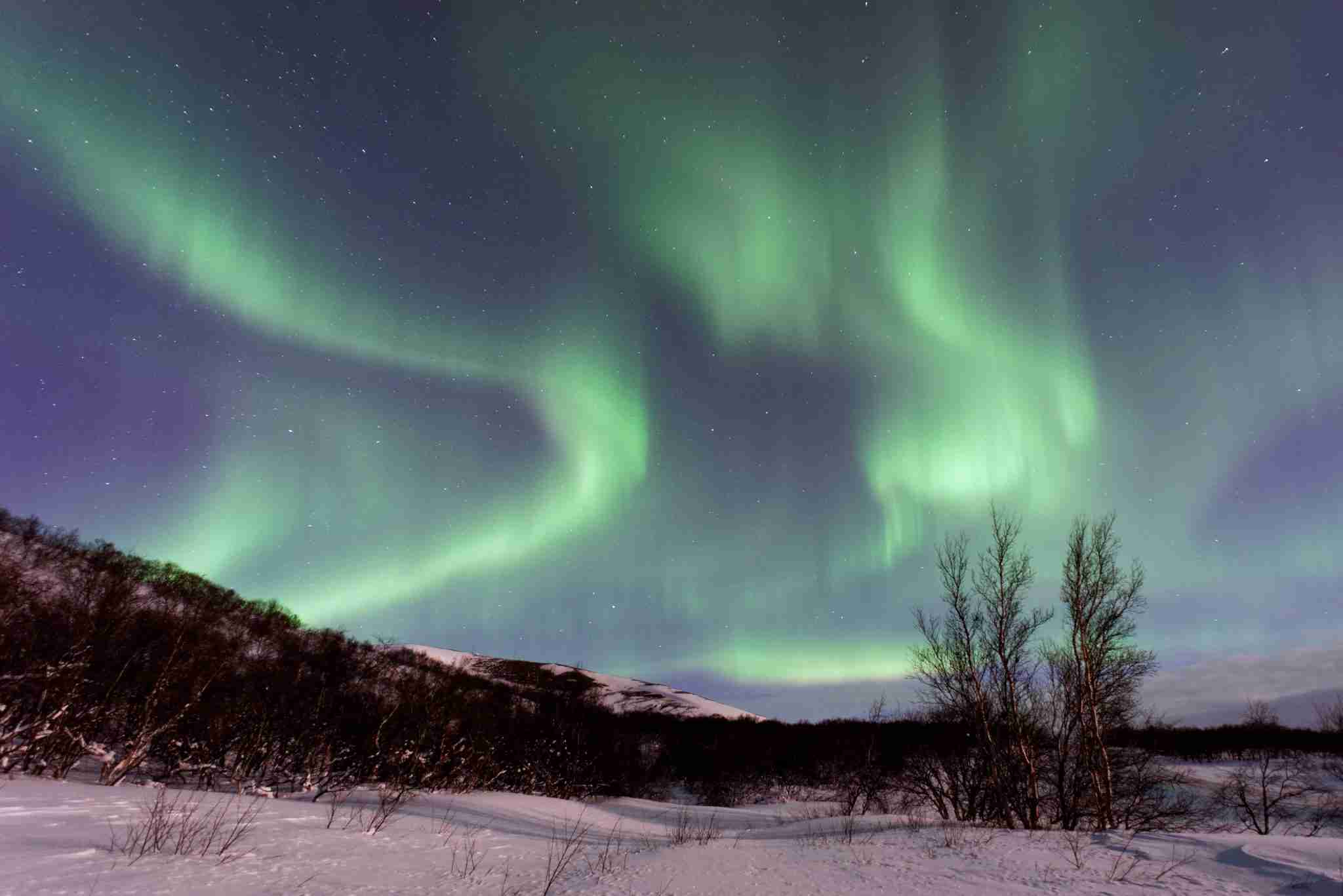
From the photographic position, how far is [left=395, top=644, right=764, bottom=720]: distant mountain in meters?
92.6

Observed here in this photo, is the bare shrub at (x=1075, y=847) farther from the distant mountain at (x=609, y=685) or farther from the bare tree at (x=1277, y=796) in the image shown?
the distant mountain at (x=609, y=685)

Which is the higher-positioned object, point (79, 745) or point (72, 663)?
point (72, 663)

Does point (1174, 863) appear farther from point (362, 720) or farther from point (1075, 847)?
point (362, 720)

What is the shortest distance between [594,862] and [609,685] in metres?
104

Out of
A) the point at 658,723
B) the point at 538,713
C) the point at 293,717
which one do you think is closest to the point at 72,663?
the point at 293,717

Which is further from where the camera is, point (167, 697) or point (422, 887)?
point (167, 697)

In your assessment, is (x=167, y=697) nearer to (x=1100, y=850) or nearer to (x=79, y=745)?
(x=79, y=745)

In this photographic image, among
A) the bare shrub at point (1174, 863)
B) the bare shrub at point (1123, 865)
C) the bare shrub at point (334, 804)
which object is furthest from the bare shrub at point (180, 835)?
the bare shrub at point (1174, 863)

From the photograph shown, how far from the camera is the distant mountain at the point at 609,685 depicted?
92.6 metres

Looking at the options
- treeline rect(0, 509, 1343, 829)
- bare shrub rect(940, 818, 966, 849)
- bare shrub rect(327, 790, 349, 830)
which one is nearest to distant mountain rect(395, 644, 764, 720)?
treeline rect(0, 509, 1343, 829)

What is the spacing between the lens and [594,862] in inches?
472

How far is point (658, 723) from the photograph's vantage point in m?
68.5

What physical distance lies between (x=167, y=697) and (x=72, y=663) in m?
6.66

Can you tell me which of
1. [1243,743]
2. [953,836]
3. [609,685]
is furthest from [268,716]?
[1243,743]
